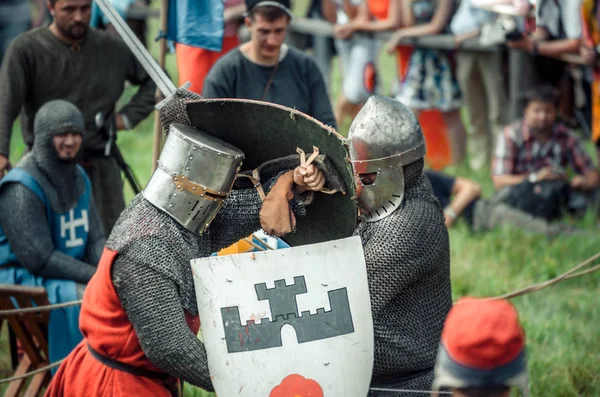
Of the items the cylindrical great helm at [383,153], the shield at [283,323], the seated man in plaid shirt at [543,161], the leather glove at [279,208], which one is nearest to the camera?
the shield at [283,323]

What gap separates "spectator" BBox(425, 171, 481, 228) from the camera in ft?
27.4

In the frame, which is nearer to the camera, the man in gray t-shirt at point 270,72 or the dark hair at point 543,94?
the man in gray t-shirt at point 270,72

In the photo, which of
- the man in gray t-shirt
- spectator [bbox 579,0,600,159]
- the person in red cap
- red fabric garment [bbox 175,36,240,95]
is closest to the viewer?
the person in red cap

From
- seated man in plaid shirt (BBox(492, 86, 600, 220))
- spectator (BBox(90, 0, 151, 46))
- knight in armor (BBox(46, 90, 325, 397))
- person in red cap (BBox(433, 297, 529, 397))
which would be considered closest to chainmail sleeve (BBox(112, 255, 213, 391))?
knight in armor (BBox(46, 90, 325, 397))

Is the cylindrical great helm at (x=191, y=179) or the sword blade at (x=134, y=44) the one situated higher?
the sword blade at (x=134, y=44)

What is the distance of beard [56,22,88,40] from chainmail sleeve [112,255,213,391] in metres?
3.02

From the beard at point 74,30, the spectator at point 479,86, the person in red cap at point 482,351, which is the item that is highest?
the beard at point 74,30

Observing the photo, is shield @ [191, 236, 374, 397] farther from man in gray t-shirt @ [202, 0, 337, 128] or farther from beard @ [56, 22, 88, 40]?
beard @ [56, 22, 88, 40]

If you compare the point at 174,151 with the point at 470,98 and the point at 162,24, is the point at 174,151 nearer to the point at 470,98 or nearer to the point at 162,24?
the point at 162,24

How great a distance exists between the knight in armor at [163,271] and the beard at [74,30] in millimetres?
→ 2618

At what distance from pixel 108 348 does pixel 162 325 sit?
31cm

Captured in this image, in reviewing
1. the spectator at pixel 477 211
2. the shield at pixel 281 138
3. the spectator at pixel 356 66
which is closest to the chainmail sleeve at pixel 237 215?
the shield at pixel 281 138

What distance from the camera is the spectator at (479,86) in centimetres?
966

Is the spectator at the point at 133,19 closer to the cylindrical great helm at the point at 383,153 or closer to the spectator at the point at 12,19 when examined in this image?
the spectator at the point at 12,19
